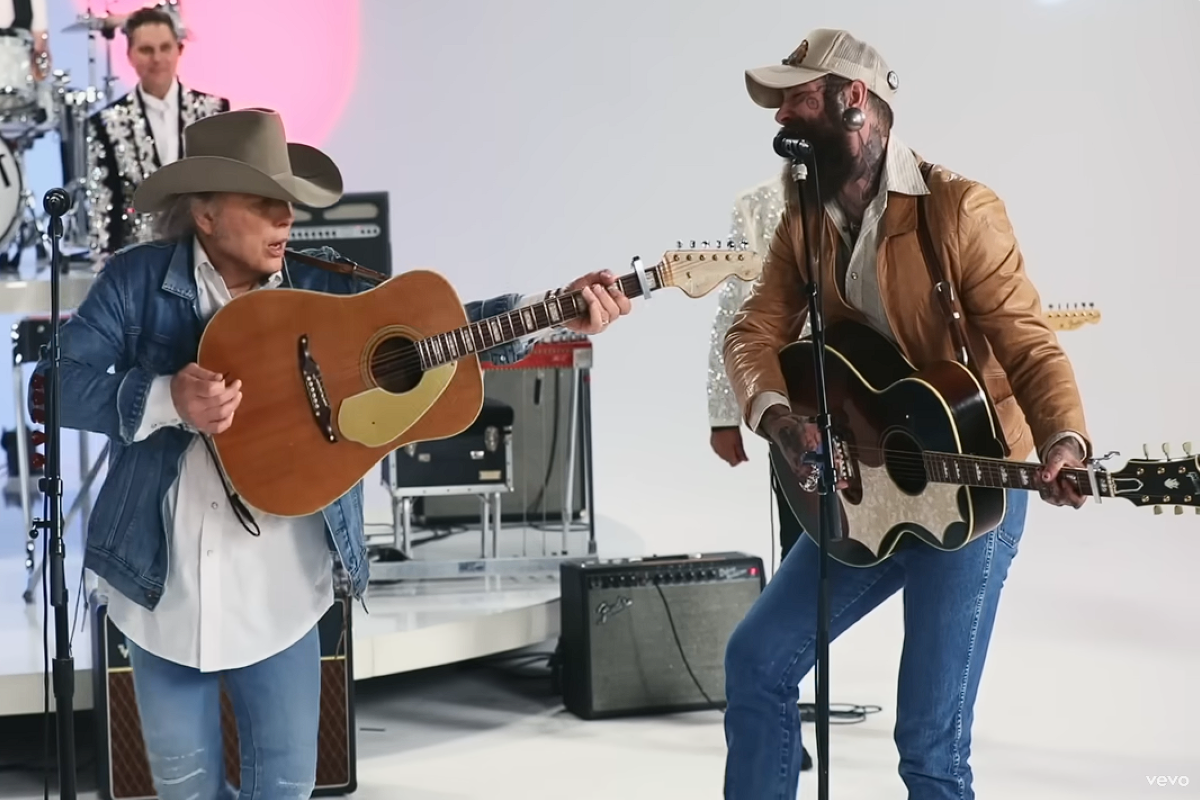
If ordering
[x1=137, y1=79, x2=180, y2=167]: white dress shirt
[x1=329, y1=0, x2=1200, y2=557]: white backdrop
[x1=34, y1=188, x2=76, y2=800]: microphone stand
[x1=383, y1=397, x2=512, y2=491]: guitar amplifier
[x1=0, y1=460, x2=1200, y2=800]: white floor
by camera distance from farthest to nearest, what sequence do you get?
[x1=329, y1=0, x2=1200, y2=557]: white backdrop, [x1=137, y1=79, x2=180, y2=167]: white dress shirt, [x1=383, y1=397, x2=512, y2=491]: guitar amplifier, [x1=0, y1=460, x2=1200, y2=800]: white floor, [x1=34, y1=188, x2=76, y2=800]: microphone stand

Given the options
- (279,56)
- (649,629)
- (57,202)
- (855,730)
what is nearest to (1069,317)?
(855,730)

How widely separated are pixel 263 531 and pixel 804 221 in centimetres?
111

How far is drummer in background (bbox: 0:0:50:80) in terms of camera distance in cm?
616

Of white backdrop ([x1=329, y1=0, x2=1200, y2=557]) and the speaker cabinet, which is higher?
white backdrop ([x1=329, y1=0, x2=1200, y2=557])

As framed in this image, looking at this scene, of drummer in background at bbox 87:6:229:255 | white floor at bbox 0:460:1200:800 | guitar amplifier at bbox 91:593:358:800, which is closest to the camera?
guitar amplifier at bbox 91:593:358:800

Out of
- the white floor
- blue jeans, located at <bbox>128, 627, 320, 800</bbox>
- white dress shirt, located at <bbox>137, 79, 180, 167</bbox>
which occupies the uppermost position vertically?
white dress shirt, located at <bbox>137, 79, 180, 167</bbox>

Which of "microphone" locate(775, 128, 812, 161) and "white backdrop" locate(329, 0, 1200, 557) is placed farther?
"white backdrop" locate(329, 0, 1200, 557)

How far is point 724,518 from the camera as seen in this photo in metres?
8.12

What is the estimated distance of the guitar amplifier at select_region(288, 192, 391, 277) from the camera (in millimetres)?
5465

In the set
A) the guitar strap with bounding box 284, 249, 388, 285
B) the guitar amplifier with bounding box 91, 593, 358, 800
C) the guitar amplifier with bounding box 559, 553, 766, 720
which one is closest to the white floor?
the guitar amplifier with bounding box 559, 553, 766, 720

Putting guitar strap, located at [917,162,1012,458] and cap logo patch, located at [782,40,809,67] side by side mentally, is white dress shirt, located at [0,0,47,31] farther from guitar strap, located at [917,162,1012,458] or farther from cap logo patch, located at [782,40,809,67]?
guitar strap, located at [917,162,1012,458]

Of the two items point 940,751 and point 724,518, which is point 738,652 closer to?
point 940,751

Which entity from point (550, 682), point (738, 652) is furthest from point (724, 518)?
point (738, 652)

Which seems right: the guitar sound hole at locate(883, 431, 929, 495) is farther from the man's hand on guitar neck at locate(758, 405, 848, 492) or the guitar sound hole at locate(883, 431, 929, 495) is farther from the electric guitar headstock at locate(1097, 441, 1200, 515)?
the electric guitar headstock at locate(1097, 441, 1200, 515)
